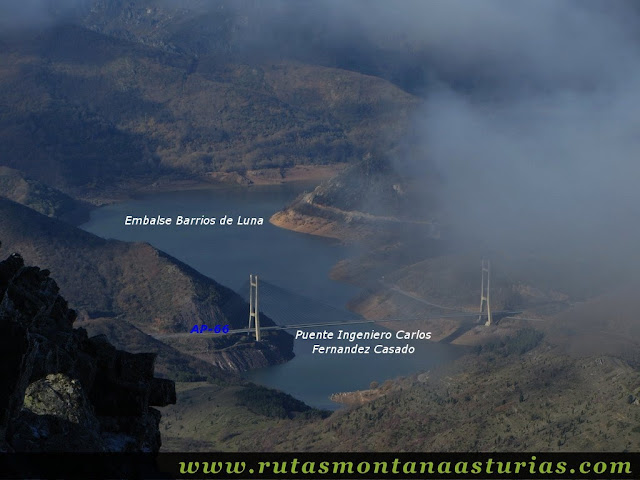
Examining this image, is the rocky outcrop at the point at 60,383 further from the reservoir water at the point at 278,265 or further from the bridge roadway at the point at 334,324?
the bridge roadway at the point at 334,324

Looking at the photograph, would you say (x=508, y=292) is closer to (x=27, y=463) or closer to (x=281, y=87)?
(x=27, y=463)

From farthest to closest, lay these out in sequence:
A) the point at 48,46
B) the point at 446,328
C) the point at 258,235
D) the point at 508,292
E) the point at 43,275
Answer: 1. the point at 48,46
2. the point at 258,235
3. the point at 508,292
4. the point at 446,328
5. the point at 43,275

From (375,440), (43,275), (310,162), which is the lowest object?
(375,440)

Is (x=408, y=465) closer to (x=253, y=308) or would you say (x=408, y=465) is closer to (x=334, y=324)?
(x=334, y=324)

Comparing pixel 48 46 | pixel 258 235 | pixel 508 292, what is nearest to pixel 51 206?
pixel 258 235

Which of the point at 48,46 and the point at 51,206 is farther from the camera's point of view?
the point at 48,46

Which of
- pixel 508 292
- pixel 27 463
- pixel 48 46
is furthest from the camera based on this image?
pixel 48 46

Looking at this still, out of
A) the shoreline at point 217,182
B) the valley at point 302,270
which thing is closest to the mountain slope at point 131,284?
the valley at point 302,270
